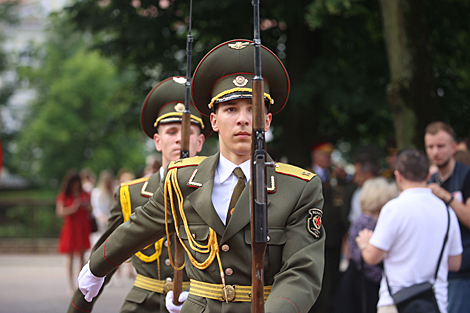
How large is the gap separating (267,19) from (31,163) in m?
25.7

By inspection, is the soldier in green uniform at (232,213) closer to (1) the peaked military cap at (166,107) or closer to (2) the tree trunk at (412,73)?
(1) the peaked military cap at (166,107)

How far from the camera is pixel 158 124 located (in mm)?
4703

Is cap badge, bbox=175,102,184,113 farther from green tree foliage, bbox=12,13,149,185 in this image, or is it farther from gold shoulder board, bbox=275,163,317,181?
green tree foliage, bbox=12,13,149,185

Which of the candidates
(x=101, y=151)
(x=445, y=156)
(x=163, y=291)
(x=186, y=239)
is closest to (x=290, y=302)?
(x=186, y=239)

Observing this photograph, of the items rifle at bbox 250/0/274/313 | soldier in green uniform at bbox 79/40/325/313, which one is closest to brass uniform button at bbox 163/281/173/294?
soldier in green uniform at bbox 79/40/325/313

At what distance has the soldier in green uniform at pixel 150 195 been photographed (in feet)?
13.5

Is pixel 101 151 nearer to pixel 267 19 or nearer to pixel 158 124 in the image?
pixel 267 19

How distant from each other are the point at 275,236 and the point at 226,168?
43cm

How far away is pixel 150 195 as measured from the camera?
14.0 feet

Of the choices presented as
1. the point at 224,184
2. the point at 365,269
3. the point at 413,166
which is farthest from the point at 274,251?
the point at 365,269

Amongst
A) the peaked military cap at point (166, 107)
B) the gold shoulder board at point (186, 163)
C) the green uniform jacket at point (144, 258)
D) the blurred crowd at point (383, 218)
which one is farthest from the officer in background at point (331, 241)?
the gold shoulder board at point (186, 163)

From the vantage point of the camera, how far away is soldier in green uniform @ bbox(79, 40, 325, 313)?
270 centimetres

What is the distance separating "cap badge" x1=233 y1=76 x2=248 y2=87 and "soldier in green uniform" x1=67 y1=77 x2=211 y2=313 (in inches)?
58.2

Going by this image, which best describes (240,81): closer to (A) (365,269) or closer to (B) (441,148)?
(B) (441,148)
